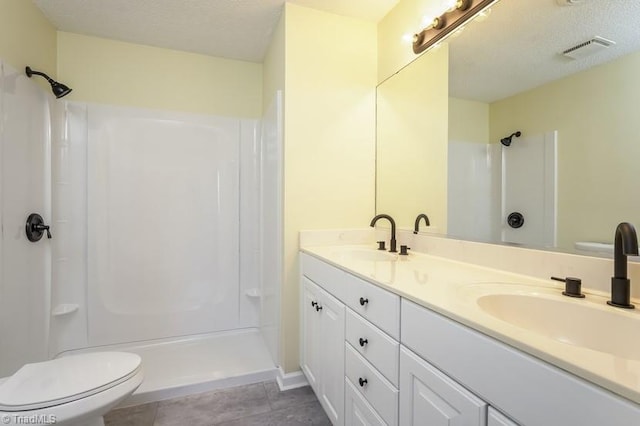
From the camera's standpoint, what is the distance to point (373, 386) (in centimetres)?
99

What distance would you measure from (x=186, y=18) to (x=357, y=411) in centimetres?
235

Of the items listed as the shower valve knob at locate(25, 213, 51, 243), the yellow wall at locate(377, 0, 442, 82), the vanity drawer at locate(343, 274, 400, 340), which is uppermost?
the yellow wall at locate(377, 0, 442, 82)

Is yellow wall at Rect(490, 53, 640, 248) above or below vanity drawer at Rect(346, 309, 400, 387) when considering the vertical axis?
above

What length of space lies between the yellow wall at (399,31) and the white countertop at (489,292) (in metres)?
1.17

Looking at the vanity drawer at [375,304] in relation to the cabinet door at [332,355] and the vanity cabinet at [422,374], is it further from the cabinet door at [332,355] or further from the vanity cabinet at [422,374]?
the cabinet door at [332,355]

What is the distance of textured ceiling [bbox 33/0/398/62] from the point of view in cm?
174

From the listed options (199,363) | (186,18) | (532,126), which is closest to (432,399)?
(532,126)

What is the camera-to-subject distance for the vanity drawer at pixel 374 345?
2.92ft

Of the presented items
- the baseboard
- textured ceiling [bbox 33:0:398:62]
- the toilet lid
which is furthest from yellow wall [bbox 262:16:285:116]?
the baseboard

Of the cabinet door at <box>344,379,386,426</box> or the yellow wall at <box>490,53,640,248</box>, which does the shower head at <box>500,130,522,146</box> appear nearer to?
the yellow wall at <box>490,53,640,248</box>

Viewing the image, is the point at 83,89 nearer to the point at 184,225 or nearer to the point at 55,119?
the point at 55,119

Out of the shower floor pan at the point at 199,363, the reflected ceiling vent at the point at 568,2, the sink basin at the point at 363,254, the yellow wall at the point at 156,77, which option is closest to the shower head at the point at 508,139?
the reflected ceiling vent at the point at 568,2

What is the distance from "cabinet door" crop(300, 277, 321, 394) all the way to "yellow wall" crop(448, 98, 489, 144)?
1.04m

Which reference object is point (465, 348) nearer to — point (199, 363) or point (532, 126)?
point (532, 126)
